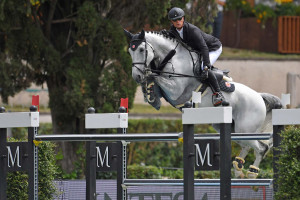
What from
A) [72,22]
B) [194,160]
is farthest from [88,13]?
[194,160]

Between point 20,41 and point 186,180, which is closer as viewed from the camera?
point 186,180

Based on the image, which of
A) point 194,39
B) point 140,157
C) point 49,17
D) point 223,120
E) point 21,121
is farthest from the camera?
point 140,157

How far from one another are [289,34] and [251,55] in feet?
5.02

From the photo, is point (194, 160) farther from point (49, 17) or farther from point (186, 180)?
point (49, 17)

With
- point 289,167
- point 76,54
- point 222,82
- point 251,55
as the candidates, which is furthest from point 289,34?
point 289,167

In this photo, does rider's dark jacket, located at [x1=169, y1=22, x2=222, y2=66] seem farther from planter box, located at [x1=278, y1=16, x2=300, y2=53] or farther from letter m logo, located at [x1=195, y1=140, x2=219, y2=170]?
planter box, located at [x1=278, y1=16, x2=300, y2=53]

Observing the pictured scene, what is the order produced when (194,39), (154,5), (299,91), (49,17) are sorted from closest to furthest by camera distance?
(194,39) < (154,5) < (49,17) < (299,91)

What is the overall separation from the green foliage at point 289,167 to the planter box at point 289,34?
55.2 feet

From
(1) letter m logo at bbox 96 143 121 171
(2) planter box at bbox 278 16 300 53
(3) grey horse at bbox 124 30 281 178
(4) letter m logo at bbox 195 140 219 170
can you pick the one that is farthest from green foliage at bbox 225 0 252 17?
(4) letter m logo at bbox 195 140 219 170

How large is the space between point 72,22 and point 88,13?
1065 millimetres

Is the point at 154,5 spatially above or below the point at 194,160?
above

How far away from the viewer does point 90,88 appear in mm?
13641

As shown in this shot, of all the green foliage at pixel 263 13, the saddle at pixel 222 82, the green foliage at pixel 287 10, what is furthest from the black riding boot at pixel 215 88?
the green foliage at pixel 287 10

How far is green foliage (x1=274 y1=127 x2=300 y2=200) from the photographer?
19.5 ft
